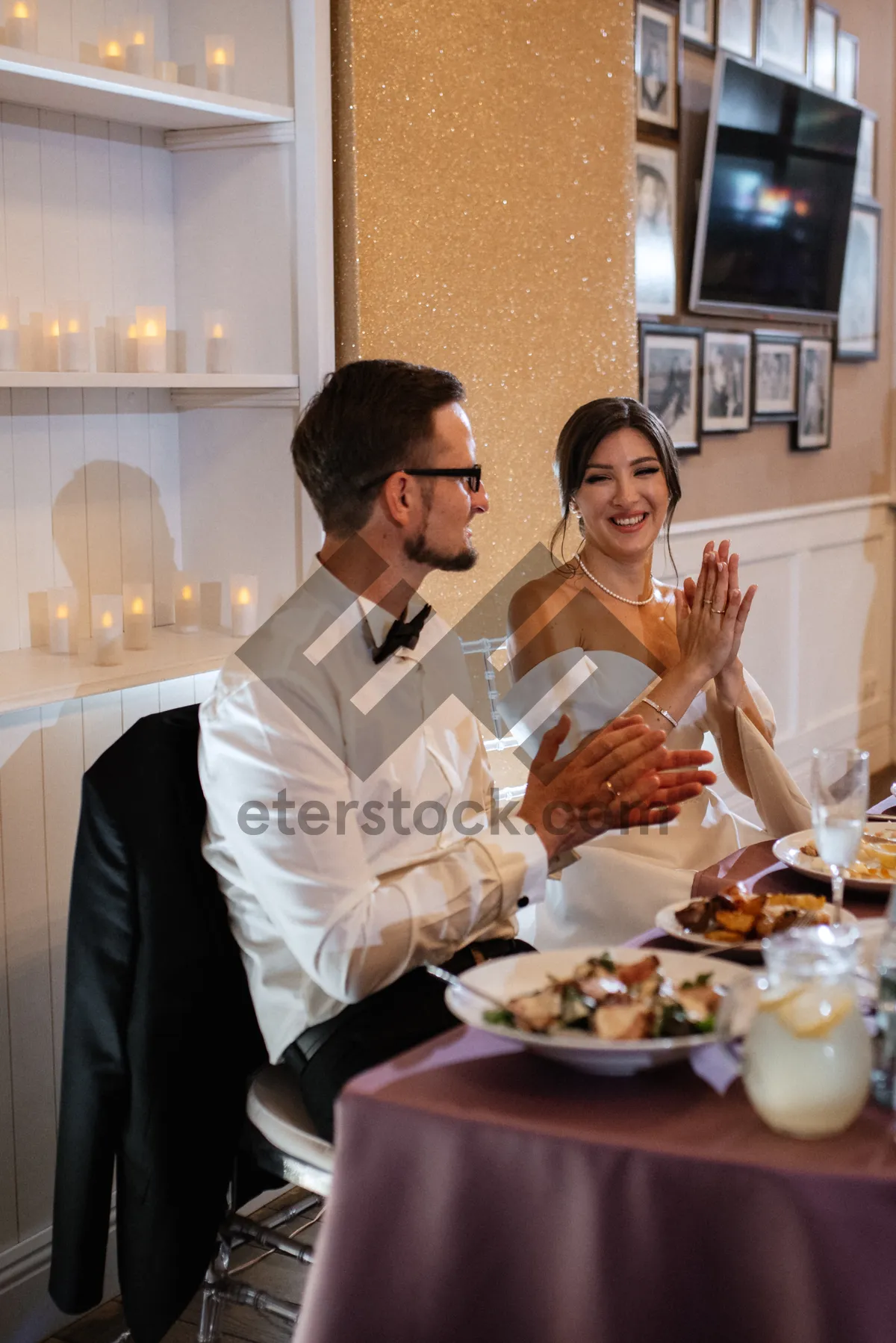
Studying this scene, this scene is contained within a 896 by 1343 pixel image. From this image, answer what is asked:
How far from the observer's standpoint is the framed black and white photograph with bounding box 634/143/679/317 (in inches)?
160

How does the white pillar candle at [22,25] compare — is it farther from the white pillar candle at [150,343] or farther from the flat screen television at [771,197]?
the flat screen television at [771,197]

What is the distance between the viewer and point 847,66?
513cm

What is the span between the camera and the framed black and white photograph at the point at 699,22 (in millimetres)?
4164

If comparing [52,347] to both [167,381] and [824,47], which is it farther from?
[824,47]

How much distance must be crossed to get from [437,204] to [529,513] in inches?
26.0

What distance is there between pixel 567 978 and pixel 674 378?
3257 millimetres

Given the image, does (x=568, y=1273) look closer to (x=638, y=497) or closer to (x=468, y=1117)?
(x=468, y=1117)

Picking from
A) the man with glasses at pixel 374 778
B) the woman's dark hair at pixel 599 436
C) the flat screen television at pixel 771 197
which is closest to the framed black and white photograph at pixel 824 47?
the flat screen television at pixel 771 197

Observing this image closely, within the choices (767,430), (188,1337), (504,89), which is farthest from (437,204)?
(767,430)

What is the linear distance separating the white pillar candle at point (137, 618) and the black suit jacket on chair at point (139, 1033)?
27.1 inches

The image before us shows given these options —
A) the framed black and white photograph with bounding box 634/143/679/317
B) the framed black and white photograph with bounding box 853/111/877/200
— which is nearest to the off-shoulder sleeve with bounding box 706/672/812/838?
the framed black and white photograph with bounding box 634/143/679/317

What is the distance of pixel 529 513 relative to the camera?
3.00m

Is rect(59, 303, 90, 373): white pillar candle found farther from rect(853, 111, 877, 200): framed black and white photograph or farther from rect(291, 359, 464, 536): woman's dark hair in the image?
rect(853, 111, 877, 200): framed black and white photograph

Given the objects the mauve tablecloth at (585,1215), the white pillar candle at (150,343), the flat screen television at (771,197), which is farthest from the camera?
the flat screen television at (771,197)
